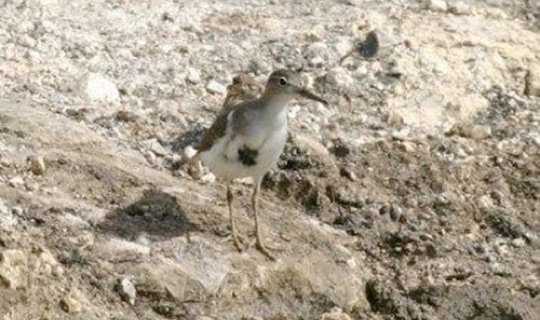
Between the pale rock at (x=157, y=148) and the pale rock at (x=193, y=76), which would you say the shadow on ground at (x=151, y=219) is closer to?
the pale rock at (x=157, y=148)

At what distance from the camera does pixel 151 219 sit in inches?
384

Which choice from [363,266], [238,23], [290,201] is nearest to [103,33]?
[238,23]

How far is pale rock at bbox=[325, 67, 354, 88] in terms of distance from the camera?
1188 centimetres

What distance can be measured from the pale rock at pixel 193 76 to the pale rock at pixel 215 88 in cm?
11

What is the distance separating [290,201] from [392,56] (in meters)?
2.26

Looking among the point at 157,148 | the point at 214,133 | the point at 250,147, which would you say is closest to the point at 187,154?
the point at 157,148

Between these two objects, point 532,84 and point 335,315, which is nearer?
point 335,315

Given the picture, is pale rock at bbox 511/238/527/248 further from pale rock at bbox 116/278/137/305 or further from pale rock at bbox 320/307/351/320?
pale rock at bbox 116/278/137/305

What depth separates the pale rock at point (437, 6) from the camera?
13.1m

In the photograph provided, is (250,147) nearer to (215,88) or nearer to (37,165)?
(37,165)

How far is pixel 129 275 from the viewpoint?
8.96 metres

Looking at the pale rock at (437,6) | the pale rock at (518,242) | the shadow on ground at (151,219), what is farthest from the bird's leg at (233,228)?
the pale rock at (437,6)

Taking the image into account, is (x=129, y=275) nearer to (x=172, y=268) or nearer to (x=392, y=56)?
(x=172, y=268)

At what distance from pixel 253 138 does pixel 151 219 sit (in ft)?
3.09
